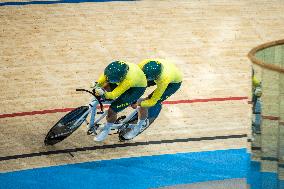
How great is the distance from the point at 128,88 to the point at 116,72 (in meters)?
0.29

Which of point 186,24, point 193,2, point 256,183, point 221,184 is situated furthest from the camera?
point 193,2

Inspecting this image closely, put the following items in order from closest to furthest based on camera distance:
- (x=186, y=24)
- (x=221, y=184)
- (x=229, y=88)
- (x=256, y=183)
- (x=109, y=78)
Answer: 1. (x=256, y=183)
2. (x=221, y=184)
3. (x=109, y=78)
4. (x=229, y=88)
5. (x=186, y=24)

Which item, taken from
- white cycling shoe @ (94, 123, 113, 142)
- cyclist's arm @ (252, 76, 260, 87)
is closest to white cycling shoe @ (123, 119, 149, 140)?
white cycling shoe @ (94, 123, 113, 142)

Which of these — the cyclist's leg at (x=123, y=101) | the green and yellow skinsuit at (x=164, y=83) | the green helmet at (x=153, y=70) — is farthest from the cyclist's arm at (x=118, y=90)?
the green and yellow skinsuit at (x=164, y=83)

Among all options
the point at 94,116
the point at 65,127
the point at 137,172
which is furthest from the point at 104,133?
the point at 137,172

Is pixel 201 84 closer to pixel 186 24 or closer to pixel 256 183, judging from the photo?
pixel 186 24

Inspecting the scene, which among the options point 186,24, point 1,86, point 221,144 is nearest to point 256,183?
point 221,144

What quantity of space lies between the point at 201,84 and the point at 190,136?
221cm

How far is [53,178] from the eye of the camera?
655cm

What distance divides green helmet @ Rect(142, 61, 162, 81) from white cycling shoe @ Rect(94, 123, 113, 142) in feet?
2.93

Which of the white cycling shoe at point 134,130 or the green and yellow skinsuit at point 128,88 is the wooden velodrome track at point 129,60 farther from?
the green and yellow skinsuit at point 128,88

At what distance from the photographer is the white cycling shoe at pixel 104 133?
7.35 m

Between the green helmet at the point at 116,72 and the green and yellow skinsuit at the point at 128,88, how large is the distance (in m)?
0.07

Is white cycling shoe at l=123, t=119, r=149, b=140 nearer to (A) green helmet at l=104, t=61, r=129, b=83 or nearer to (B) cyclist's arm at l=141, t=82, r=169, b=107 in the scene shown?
(B) cyclist's arm at l=141, t=82, r=169, b=107
